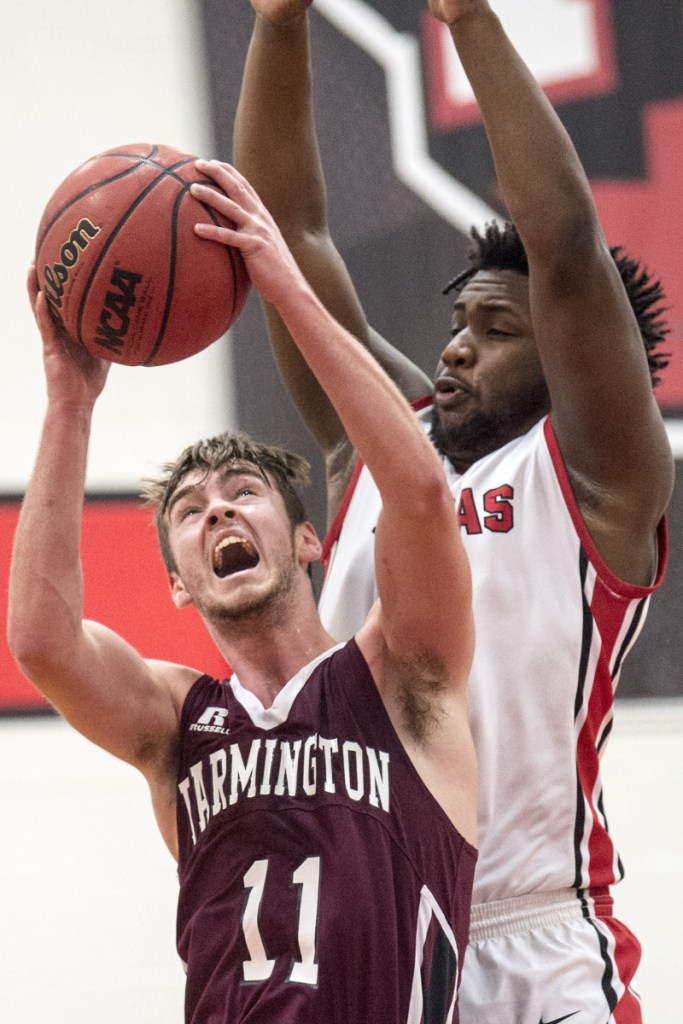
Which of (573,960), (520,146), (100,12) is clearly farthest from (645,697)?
(100,12)

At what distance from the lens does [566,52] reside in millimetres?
4031

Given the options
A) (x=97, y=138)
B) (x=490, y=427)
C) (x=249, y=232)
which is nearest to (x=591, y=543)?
(x=490, y=427)

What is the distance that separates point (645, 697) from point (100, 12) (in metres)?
2.83

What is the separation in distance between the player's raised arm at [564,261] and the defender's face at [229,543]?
0.63 meters

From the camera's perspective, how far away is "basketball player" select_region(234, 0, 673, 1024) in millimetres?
2393

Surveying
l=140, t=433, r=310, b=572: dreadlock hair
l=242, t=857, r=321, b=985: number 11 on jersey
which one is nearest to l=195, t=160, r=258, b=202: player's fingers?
l=140, t=433, r=310, b=572: dreadlock hair

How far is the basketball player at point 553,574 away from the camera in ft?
7.85

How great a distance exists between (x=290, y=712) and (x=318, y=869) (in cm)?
29

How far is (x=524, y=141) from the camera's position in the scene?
7.83 feet

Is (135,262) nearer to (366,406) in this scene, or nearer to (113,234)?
(113,234)

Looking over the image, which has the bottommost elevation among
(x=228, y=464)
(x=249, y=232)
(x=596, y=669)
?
(x=596, y=669)

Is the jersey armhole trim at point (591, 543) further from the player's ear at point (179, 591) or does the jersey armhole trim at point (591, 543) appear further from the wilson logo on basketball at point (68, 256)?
the wilson logo on basketball at point (68, 256)

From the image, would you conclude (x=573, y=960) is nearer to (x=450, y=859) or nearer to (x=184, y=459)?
(x=450, y=859)

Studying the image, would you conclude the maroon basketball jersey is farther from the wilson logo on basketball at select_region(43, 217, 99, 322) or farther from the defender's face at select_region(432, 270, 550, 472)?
the wilson logo on basketball at select_region(43, 217, 99, 322)
